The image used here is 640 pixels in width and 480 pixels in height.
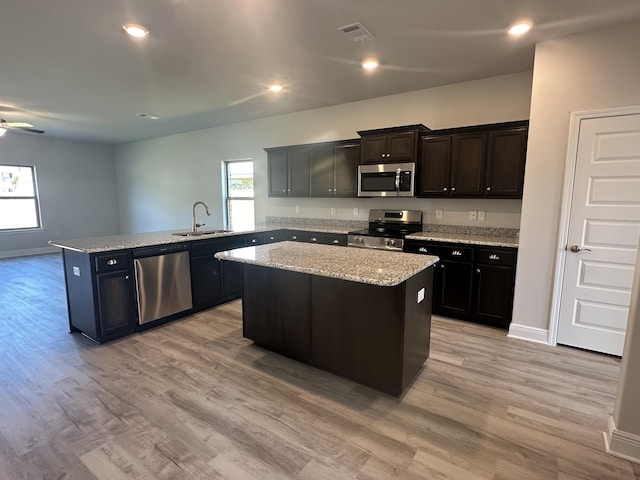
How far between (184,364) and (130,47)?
9.67 ft

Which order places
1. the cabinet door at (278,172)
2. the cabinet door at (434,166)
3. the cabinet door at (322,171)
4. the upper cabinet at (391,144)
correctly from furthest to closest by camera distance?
the cabinet door at (278,172)
the cabinet door at (322,171)
the upper cabinet at (391,144)
the cabinet door at (434,166)

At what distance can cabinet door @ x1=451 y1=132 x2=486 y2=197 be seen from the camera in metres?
3.60

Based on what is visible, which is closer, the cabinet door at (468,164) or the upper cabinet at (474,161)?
the upper cabinet at (474,161)

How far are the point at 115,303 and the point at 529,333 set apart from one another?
13.5ft

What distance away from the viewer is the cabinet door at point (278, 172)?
525cm

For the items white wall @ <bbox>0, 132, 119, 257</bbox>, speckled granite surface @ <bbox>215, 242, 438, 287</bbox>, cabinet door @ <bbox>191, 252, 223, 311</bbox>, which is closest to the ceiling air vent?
speckled granite surface @ <bbox>215, 242, 438, 287</bbox>

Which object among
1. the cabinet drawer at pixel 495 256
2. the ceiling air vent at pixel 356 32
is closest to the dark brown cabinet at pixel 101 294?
the ceiling air vent at pixel 356 32

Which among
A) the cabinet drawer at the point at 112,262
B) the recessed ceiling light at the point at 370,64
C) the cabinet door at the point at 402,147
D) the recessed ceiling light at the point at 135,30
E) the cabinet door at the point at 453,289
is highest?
the recessed ceiling light at the point at 370,64

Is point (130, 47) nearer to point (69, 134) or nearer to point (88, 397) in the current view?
point (88, 397)

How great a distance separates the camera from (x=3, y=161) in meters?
7.00

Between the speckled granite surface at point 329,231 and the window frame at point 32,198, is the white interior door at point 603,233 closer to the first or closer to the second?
the speckled granite surface at point 329,231

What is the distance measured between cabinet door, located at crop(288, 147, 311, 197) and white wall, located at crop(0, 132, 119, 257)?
6406 millimetres

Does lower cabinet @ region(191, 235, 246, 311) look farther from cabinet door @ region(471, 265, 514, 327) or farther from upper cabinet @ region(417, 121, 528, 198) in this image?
cabinet door @ region(471, 265, 514, 327)

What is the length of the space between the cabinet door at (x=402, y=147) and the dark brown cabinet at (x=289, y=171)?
1.39 m
